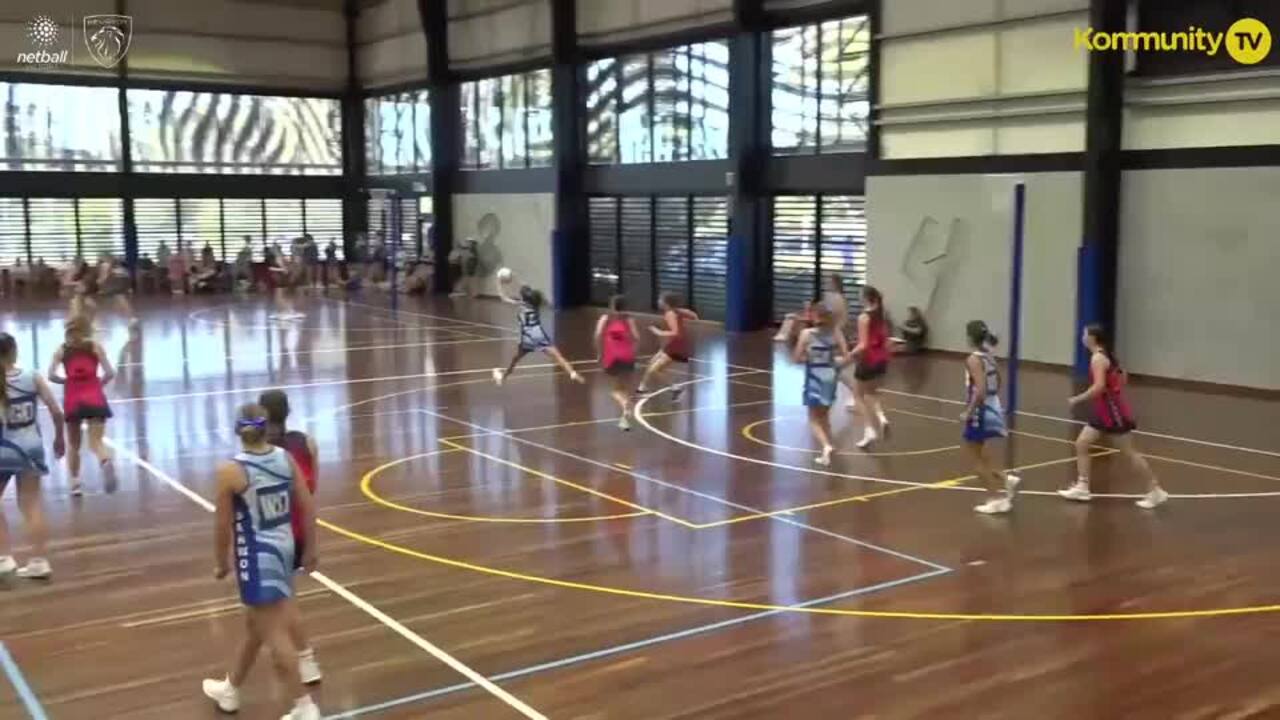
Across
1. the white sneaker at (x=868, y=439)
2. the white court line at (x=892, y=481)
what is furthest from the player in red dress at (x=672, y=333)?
the white sneaker at (x=868, y=439)

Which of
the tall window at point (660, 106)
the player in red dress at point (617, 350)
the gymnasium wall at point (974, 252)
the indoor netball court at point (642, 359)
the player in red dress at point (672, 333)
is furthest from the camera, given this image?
the tall window at point (660, 106)

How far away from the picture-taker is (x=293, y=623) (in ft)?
21.0

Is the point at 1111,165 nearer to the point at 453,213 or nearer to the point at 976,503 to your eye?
the point at 976,503

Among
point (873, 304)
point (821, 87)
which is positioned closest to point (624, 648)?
point (873, 304)

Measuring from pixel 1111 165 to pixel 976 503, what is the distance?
9885 millimetres

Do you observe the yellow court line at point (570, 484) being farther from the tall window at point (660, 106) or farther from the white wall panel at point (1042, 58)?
the tall window at point (660, 106)

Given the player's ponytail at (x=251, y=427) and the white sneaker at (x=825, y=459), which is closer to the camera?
the player's ponytail at (x=251, y=427)

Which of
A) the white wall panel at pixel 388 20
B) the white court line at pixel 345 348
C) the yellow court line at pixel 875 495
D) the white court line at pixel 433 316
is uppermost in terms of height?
the white wall panel at pixel 388 20

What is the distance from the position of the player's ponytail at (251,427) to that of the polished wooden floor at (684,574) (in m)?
1.54

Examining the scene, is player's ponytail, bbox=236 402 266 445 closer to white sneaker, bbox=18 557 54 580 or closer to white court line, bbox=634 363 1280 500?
white sneaker, bbox=18 557 54 580

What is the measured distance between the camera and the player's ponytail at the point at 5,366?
8387mm

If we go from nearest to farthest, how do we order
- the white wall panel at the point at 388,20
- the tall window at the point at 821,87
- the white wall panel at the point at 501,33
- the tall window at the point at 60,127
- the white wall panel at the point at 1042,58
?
the white wall panel at the point at 1042,58 < the tall window at the point at 821,87 < the white wall panel at the point at 501,33 < the tall window at the point at 60,127 < the white wall panel at the point at 388,20

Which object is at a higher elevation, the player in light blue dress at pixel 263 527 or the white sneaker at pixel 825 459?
the player in light blue dress at pixel 263 527

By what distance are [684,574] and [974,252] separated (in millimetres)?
13961
